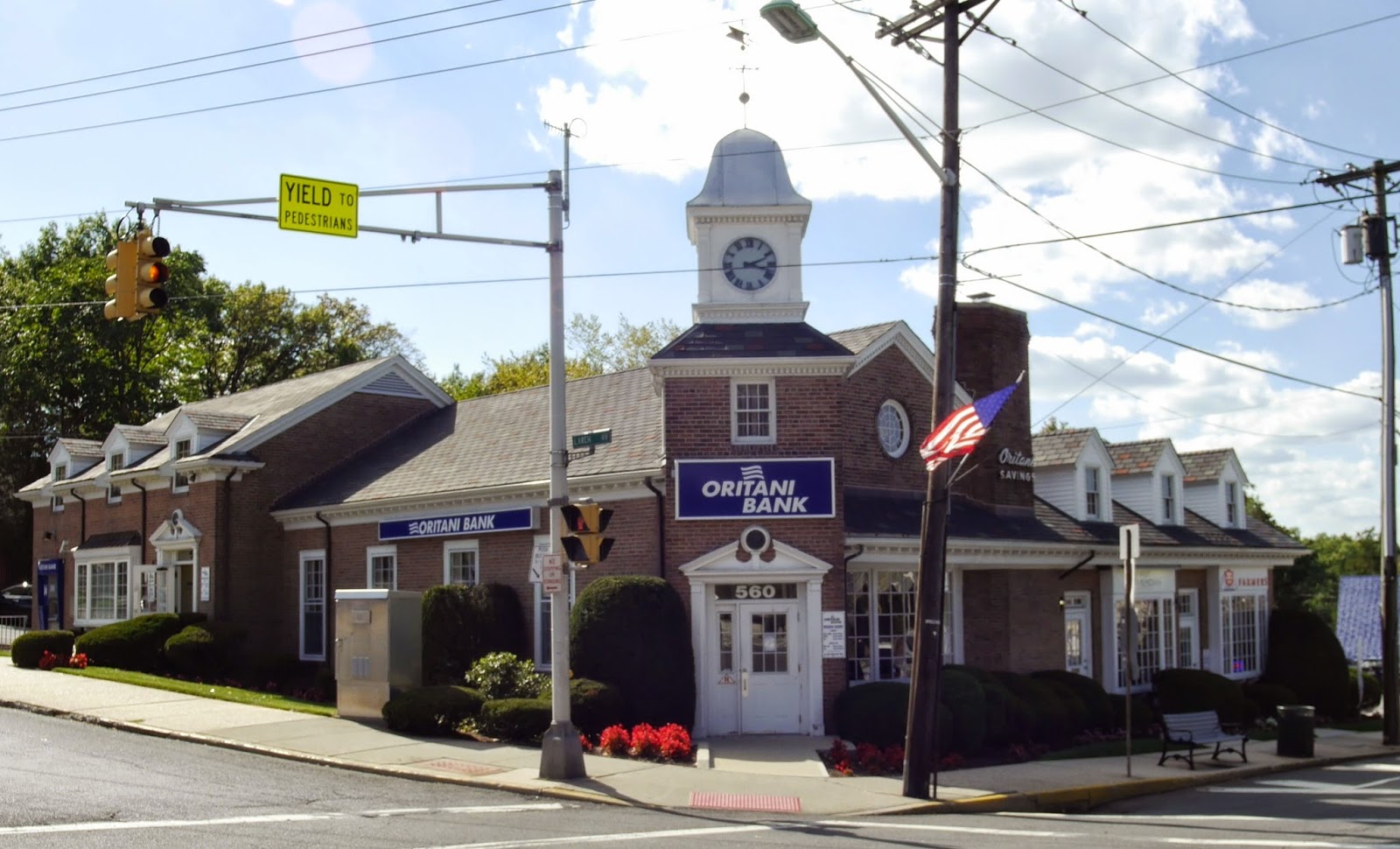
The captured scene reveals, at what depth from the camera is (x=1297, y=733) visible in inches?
818

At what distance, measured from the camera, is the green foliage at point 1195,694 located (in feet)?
82.2

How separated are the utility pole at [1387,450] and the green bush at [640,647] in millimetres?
13578

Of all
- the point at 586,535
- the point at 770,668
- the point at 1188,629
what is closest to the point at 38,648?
the point at 770,668

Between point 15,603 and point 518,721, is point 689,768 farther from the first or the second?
point 15,603

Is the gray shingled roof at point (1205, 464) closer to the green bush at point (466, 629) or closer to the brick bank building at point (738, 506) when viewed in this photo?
the brick bank building at point (738, 506)

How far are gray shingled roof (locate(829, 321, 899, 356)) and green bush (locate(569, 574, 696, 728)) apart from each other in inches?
258

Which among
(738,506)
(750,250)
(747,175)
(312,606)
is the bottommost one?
(312,606)

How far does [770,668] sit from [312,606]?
44.0ft

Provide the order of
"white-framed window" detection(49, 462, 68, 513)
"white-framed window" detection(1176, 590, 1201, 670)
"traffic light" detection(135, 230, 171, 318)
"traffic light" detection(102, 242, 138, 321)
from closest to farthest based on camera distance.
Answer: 1. "traffic light" detection(135, 230, 171, 318)
2. "traffic light" detection(102, 242, 138, 321)
3. "white-framed window" detection(1176, 590, 1201, 670)
4. "white-framed window" detection(49, 462, 68, 513)

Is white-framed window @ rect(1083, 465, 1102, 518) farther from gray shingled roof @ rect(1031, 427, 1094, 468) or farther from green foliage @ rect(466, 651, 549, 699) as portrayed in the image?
green foliage @ rect(466, 651, 549, 699)

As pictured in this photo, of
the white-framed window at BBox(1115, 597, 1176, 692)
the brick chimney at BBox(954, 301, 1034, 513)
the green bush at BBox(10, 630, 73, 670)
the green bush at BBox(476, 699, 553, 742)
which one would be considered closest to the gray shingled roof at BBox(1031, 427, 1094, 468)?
the brick chimney at BBox(954, 301, 1034, 513)

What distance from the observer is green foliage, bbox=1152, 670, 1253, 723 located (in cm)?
2506

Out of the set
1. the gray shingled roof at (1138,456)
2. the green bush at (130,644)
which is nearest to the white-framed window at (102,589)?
the green bush at (130,644)

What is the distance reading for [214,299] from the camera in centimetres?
5722
